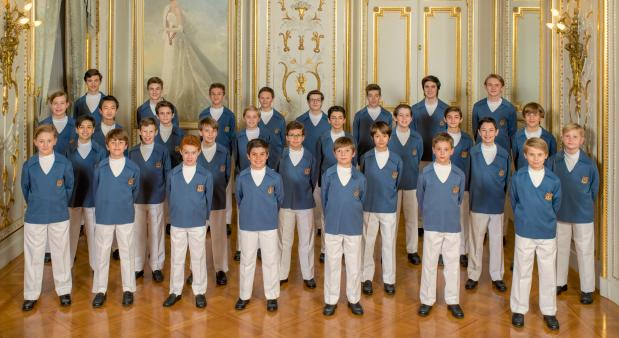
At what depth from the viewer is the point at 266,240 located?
202 inches

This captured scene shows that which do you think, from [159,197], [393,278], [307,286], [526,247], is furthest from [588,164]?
A: [159,197]

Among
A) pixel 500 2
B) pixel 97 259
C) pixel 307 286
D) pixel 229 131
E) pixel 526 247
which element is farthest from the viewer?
pixel 500 2

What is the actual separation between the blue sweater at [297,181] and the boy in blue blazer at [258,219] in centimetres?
48

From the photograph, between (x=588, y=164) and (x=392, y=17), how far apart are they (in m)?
4.00

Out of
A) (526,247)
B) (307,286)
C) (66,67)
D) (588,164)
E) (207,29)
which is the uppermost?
(207,29)

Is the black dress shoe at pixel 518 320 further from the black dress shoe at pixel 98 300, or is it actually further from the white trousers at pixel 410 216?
the black dress shoe at pixel 98 300

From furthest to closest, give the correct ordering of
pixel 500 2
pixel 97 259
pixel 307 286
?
pixel 500 2 < pixel 307 286 < pixel 97 259

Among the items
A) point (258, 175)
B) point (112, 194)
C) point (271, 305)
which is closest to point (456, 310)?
point (271, 305)

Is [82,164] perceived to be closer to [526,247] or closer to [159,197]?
[159,197]

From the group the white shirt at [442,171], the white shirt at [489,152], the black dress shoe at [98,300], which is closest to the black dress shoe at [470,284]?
the white shirt at [489,152]

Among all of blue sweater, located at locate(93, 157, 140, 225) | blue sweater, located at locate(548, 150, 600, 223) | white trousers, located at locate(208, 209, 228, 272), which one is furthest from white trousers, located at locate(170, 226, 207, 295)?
blue sweater, located at locate(548, 150, 600, 223)

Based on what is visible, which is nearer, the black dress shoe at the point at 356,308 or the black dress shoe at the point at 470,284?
the black dress shoe at the point at 356,308

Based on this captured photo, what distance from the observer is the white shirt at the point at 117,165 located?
17.0 ft

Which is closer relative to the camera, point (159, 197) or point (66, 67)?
point (159, 197)
